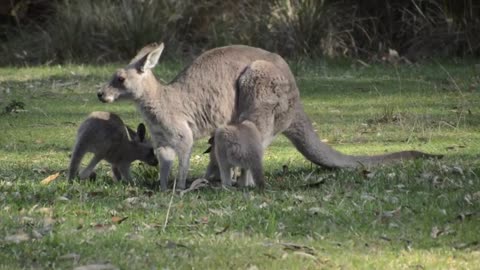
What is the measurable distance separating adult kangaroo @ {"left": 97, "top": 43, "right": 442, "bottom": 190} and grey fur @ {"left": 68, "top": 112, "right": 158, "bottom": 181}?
26cm

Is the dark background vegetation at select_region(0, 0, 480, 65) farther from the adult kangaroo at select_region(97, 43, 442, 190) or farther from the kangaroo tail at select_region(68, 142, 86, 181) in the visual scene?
the kangaroo tail at select_region(68, 142, 86, 181)

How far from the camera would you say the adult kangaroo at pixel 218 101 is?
9086 millimetres

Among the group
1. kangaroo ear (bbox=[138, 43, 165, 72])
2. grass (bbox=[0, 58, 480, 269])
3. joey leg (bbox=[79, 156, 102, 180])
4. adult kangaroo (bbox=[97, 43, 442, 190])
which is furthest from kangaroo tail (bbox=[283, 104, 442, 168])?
joey leg (bbox=[79, 156, 102, 180])

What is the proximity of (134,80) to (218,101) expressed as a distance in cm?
74

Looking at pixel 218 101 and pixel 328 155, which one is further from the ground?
pixel 218 101

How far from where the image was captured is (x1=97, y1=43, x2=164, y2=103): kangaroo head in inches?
366

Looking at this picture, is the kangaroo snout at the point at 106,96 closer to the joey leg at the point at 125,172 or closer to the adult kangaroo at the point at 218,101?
the adult kangaroo at the point at 218,101

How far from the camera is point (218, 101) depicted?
30.3 feet

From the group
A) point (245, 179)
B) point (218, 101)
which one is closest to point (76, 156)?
point (218, 101)

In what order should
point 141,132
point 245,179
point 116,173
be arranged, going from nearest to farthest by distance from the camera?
point 245,179
point 116,173
point 141,132

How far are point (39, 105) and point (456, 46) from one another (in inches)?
289

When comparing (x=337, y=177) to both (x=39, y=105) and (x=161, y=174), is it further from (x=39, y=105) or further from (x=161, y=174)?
(x=39, y=105)

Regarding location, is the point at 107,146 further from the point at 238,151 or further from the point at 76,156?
the point at 238,151

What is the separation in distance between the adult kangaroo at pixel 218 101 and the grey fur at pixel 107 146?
0.26 metres
